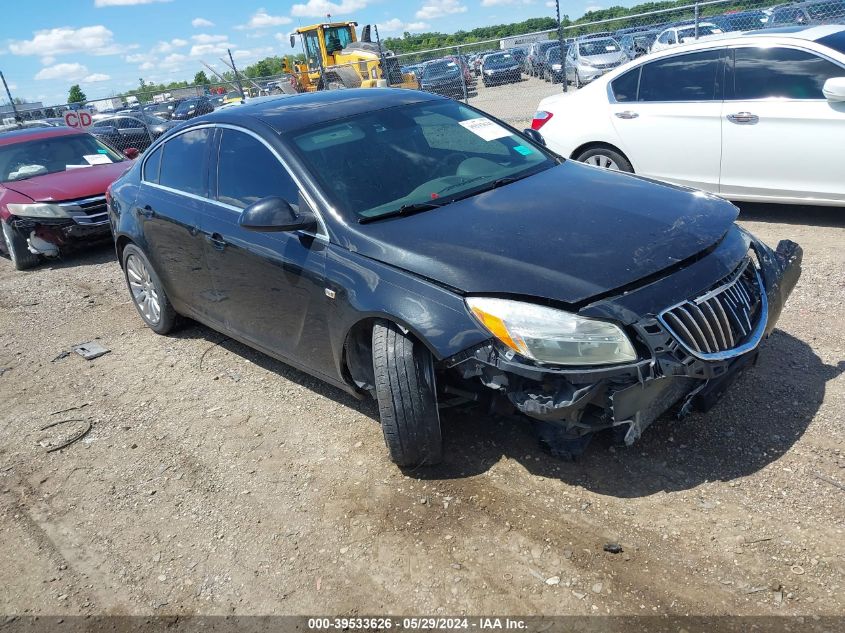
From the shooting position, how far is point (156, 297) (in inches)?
210

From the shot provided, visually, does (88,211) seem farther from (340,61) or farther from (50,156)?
(340,61)

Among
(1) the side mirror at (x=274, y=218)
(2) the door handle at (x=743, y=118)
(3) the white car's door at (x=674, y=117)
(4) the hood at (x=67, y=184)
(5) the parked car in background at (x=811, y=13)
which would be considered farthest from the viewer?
(5) the parked car in background at (x=811, y=13)

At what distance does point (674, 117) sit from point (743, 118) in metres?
0.65

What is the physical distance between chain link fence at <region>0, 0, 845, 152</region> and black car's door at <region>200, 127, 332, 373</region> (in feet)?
34.6

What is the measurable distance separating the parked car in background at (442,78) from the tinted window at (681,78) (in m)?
13.7

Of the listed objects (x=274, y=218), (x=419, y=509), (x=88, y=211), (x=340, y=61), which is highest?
(x=340, y=61)

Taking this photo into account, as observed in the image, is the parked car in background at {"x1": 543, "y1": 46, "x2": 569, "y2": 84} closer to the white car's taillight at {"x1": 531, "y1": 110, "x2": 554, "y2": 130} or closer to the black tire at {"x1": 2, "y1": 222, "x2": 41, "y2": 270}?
the white car's taillight at {"x1": 531, "y1": 110, "x2": 554, "y2": 130}

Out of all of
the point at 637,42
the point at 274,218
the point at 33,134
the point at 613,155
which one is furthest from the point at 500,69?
the point at 274,218

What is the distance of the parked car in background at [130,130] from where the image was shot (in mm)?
21062

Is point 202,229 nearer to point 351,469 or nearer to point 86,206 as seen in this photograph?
point 351,469

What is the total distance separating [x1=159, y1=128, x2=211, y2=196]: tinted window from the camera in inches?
174

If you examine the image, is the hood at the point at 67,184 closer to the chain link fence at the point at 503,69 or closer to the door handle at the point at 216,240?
the door handle at the point at 216,240

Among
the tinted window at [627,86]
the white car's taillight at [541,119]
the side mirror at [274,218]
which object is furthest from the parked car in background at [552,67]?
the side mirror at [274,218]

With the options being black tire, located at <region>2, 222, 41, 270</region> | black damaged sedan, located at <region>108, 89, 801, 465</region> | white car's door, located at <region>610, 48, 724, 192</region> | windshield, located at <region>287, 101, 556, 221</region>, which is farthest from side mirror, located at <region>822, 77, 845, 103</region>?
black tire, located at <region>2, 222, 41, 270</region>
